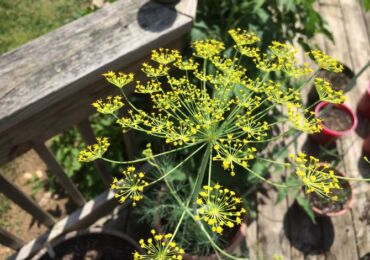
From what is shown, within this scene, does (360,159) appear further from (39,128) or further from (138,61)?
(39,128)

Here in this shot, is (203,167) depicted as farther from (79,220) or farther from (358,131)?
(358,131)

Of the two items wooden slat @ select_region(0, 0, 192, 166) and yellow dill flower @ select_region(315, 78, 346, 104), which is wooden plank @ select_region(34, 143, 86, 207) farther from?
yellow dill flower @ select_region(315, 78, 346, 104)

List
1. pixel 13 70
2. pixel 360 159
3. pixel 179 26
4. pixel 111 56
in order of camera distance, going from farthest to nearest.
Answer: pixel 360 159 → pixel 179 26 → pixel 111 56 → pixel 13 70

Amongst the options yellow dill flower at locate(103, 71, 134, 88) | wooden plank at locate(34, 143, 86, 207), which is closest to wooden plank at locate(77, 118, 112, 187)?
wooden plank at locate(34, 143, 86, 207)

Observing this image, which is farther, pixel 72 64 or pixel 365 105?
pixel 365 105

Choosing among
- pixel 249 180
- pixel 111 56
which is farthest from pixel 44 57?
pixel 249 180

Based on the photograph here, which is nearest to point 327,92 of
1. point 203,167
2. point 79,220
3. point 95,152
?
point 203,167

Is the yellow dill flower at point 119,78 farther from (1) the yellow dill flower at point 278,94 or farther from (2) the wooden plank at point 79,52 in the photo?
(1) the yellow dill flower at point 278,94
